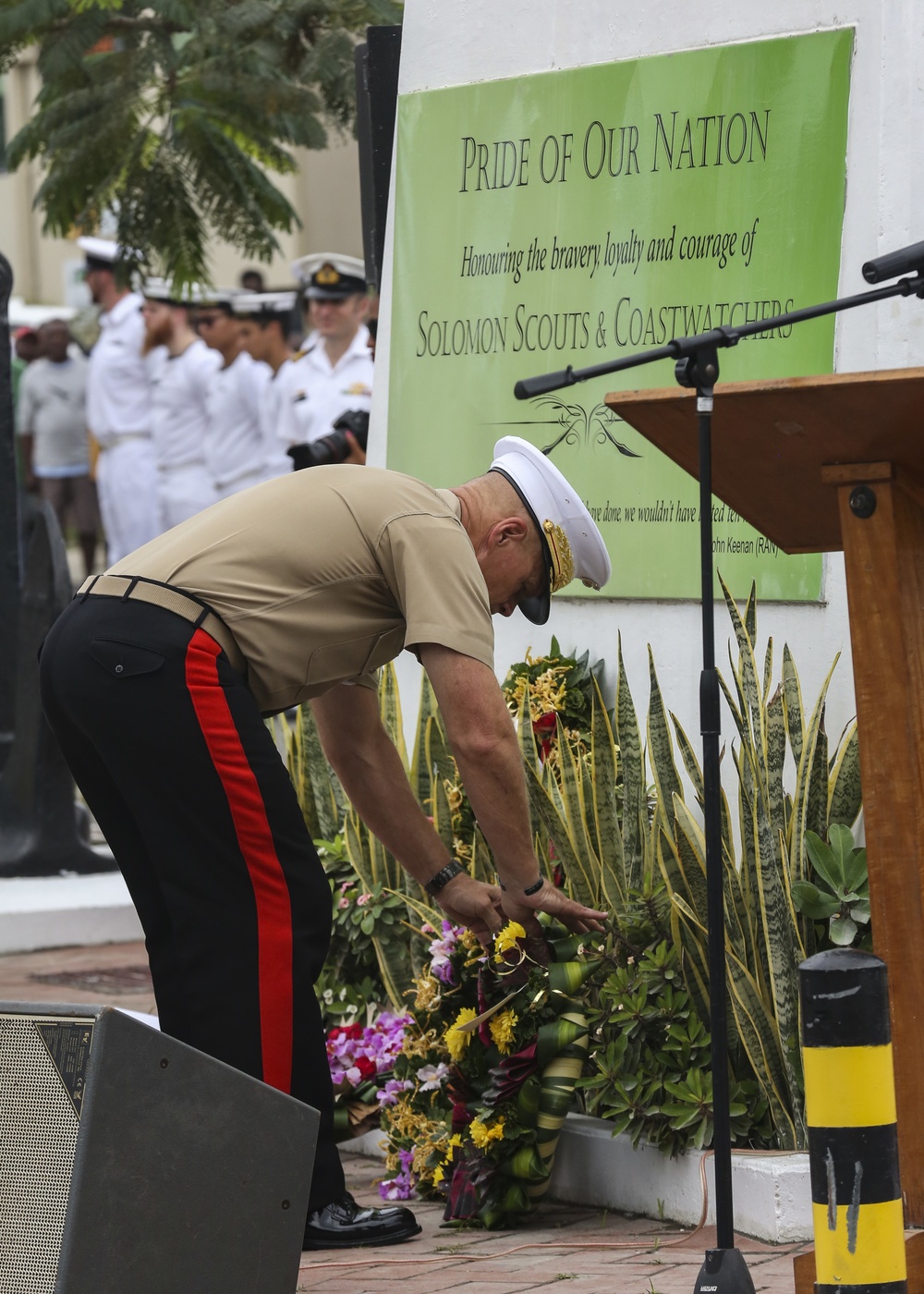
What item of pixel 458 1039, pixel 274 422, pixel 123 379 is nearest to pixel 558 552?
pixel 458 1039

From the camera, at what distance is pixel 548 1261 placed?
152 inches

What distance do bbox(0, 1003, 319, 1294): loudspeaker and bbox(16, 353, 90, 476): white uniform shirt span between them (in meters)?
13.4

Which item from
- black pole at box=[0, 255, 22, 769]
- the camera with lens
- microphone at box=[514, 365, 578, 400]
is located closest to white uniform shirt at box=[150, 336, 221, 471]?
black pole at box=[0, 255, 22, 769]

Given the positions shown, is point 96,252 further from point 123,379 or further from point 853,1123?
point 853,1123

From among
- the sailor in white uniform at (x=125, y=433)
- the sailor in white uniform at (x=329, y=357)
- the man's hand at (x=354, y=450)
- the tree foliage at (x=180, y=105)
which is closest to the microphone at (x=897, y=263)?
the man's hand at (x=354, y=450)

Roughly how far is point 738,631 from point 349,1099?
165 centimetres

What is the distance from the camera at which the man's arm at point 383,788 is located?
13.3 ft

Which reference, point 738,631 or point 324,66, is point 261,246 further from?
point 738,631

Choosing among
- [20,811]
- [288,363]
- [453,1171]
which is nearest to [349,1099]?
[453,1171]

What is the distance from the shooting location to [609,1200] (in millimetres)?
4277

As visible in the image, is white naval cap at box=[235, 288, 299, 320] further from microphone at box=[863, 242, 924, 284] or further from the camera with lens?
microphone at box=[863, 242, 924, 284]

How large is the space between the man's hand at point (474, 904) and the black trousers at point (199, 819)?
380 mm

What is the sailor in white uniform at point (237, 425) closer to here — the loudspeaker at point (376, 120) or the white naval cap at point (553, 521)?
the loudspeaker at point (376, 120)

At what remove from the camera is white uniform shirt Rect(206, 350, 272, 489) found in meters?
12.8
